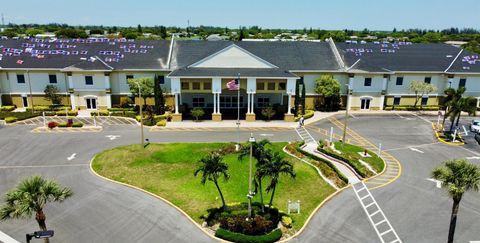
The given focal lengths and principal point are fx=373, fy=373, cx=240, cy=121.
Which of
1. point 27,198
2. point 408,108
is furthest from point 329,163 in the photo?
point 408,108

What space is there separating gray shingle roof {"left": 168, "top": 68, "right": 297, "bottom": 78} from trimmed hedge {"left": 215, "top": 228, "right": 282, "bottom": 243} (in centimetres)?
3360

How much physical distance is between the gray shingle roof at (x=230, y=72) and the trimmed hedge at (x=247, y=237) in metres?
33.6

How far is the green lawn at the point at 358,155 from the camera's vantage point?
39.8 metres

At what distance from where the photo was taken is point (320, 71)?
65000mm

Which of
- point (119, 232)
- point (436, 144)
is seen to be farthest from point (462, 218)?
point (119, 232)

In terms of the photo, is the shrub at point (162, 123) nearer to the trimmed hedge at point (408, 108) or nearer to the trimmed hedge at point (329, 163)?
the trimmed hedge at point (329, 163)

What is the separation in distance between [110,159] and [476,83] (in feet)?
206

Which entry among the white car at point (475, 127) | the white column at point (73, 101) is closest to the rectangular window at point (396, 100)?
the white car at point (475, 127)

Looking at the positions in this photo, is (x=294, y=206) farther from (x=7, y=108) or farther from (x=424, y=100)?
(x=7, y=108)

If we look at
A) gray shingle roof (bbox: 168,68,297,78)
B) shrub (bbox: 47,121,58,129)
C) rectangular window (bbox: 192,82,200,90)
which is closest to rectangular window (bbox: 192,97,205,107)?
rectangular window (bbox: 192,82,200,90)

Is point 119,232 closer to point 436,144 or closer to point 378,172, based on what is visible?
point 378,172

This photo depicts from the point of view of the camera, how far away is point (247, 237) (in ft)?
86.5

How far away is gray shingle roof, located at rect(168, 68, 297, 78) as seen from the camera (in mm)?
57312

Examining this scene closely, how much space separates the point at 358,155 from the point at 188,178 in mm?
19461
